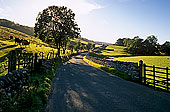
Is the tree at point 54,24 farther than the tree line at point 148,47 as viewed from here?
No

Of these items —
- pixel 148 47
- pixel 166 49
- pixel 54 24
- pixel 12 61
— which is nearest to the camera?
pixel 12 61

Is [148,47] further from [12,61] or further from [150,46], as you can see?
[12,61]

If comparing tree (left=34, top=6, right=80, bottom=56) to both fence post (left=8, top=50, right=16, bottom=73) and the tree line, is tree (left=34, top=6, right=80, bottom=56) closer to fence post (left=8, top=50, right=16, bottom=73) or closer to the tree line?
fence post (left=8, top=50, right=16, bottom=73)

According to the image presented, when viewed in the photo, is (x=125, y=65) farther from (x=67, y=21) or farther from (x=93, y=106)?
(x=67, y=21)

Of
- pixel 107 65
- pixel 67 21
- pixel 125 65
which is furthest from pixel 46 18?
pixel 125 65

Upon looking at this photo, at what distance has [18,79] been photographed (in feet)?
19.5

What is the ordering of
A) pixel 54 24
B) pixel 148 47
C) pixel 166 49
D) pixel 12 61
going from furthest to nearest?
1. pixel 148 47
2. pixel 166 49
3. pixel 54 24
4. pixel 12 61

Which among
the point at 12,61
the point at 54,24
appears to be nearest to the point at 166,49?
the point at 54,24

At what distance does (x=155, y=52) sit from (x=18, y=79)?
8068 cm

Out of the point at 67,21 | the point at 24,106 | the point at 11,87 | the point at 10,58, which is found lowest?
the point at 24,106

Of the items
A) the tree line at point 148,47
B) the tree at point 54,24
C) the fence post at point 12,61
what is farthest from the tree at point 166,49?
the fence post at point 12,61

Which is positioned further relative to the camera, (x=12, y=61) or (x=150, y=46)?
(x=150, y=46)

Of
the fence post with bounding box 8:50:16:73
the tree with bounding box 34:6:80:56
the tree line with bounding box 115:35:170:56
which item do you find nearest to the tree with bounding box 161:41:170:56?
the tree line with bounding box 115:35:170:56

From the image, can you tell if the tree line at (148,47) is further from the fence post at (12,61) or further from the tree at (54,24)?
the fence post at (12,61)
